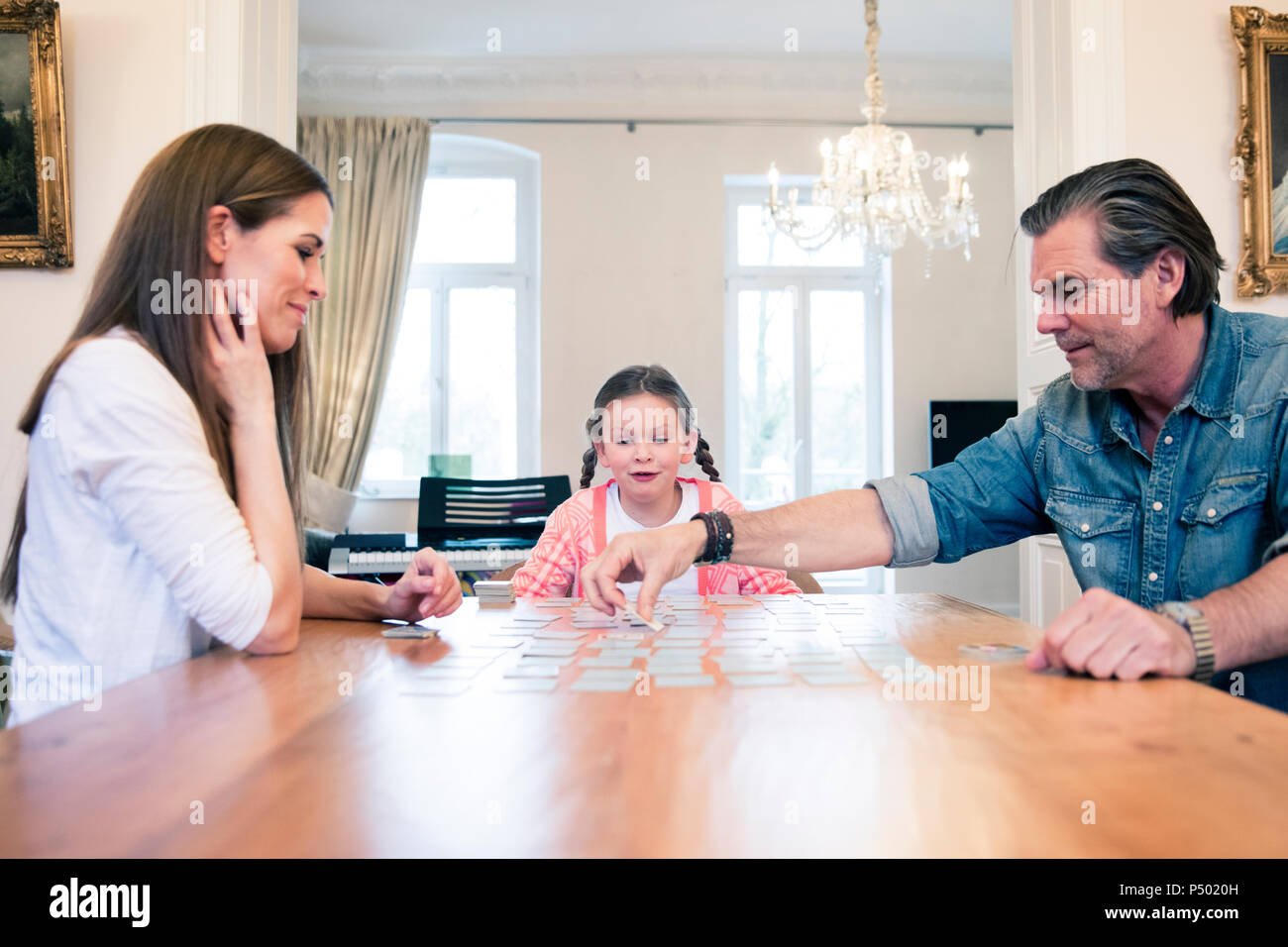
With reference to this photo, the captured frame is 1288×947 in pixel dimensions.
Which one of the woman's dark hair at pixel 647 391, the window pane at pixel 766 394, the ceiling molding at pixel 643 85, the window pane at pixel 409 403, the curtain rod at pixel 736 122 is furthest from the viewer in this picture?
the window pane at pixel 766 394

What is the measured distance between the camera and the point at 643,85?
18.9 feet

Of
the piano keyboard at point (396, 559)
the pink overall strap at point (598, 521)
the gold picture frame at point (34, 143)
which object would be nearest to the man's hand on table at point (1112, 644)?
the pink overall strap at point (598, 521)

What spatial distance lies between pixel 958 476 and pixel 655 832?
1259 mm

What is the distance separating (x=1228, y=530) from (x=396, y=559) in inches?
136

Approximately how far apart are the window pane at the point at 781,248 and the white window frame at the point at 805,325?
0.04 m

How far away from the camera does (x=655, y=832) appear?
51 centimetres

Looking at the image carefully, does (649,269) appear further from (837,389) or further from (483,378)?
(837,389)

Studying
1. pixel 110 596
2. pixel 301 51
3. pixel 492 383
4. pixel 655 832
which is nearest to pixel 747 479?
pixel 492 383

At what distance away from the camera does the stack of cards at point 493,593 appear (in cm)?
159

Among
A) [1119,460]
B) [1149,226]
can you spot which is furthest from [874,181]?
[1119,460]

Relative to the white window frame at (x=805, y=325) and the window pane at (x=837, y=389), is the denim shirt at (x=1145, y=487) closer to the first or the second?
the white window frame at (x=805, y=325)

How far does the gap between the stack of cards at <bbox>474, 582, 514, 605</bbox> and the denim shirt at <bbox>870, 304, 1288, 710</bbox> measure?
0.68m

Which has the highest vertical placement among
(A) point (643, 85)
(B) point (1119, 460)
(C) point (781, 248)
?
(A) point (643, 85)

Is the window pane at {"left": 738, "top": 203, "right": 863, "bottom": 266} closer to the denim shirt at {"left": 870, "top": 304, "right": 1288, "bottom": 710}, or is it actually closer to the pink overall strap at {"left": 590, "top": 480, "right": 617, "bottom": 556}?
the pink overall strap at {"left": 590, "top": 480, "right": 617, "bottom": 556}
